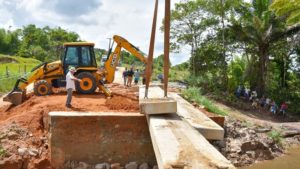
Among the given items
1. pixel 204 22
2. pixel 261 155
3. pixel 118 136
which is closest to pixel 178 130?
pixel 118 136

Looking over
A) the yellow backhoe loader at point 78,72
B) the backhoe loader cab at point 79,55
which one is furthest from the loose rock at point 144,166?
the backhoe loader cab at point 79,55

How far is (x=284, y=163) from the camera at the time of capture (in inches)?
560

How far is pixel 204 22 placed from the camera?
98.1 feet

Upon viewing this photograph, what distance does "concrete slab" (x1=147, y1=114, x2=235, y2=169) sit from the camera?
509 cm

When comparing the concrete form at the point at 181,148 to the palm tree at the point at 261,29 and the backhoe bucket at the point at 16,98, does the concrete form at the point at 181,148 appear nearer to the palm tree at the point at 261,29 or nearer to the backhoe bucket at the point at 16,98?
the backhoe bucket at the point at 16,98

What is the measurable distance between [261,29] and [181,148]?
22.8 metres

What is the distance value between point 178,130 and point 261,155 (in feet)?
25.7

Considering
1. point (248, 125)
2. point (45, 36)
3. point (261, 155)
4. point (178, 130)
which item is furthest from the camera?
point (45, 36)

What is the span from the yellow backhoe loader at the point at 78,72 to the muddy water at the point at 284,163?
5856 mm

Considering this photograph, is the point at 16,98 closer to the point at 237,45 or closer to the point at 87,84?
the point at 87,84

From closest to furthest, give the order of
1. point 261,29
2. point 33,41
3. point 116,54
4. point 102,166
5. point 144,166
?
1. point 102,166
2. point 144,166
3. point 116,54
4. point 261,29
5. point 33,41

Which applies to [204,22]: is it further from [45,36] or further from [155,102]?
[45,36]

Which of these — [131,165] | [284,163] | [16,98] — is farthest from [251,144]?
[16,98]

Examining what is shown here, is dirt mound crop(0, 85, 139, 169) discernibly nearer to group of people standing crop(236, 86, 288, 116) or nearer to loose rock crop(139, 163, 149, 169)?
loose rock crop(139, 163, 149, 169)
